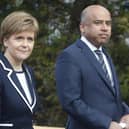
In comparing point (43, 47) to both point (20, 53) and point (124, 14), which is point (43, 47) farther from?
point (20, 53)

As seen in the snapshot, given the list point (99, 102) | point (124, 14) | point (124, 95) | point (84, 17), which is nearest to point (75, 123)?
point (99, 102)

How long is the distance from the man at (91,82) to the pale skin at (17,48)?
1.65ft

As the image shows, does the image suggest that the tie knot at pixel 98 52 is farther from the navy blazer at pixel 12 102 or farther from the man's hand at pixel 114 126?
the navy blazer at pixel 12 102

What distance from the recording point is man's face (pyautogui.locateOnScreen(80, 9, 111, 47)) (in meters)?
4.32

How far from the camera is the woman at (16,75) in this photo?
3629 millimetres

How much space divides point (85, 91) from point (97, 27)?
1.59ft

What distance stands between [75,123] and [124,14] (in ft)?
11.8

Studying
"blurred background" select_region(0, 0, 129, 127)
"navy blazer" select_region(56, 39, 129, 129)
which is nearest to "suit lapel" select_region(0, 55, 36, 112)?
"navy blazer" select_region(56, 39, 129, 129)

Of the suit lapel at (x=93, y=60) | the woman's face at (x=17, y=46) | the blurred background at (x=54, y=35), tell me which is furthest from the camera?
the blurred background at (x=54, y=35)

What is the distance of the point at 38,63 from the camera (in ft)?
26.0

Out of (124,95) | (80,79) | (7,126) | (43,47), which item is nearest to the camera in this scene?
(7,126)

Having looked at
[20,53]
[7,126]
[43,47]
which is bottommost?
[43,47]

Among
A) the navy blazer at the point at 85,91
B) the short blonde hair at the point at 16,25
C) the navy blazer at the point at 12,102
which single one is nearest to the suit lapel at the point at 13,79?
the navy blazer at the point at 12,102

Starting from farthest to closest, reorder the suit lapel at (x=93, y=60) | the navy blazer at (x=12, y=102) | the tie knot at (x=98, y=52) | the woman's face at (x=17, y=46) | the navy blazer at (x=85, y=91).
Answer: the tie knot at (x=98, y=52) < the suit lapel at (x=93, y=60) < the navy blazer at (x=85, y=91) < the woman's face at (x=17, y=46) < the navy blazer at (x=12, y=102)
